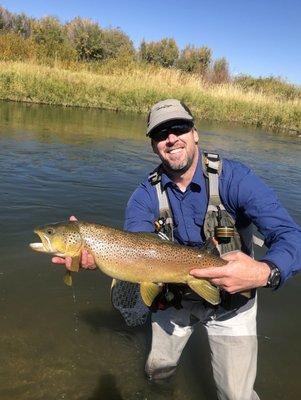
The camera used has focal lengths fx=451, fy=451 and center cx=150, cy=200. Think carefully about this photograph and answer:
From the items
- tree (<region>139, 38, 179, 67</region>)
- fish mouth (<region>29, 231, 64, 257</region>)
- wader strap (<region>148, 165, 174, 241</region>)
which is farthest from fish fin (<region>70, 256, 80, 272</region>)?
tree (<region>139, 38, 179, 67</region>)

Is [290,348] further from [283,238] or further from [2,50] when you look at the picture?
[2,50]

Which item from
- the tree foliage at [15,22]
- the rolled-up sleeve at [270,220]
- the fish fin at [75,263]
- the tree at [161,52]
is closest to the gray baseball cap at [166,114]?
the rolled-up sleeve at [270,220]

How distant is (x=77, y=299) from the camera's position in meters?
5.22

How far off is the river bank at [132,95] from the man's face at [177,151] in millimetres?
20165

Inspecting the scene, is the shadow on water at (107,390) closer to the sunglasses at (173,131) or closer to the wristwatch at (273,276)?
the wristwatch at (273,276)

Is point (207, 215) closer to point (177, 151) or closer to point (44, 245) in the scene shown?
point (177, 151)

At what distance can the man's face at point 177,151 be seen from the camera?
3.37 meters

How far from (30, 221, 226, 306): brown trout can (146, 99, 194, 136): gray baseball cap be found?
89 cm

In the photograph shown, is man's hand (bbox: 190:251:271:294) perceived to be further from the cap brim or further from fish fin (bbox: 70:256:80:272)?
the cap brim

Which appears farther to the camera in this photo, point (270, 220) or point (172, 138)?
point (172, 138)

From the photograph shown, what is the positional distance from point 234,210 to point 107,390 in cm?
196

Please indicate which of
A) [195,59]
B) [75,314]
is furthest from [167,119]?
[195,59]

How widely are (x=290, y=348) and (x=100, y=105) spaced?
2038 centimetres

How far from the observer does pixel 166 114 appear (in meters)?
3.37
